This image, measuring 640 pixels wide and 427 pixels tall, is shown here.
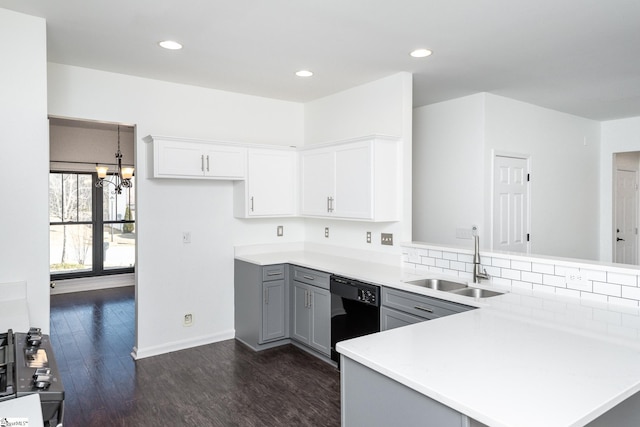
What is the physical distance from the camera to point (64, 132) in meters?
6.79

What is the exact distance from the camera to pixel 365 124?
165 inches

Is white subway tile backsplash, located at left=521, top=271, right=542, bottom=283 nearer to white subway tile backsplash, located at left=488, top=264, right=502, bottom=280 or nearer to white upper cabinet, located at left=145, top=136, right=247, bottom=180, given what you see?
white subway tile backsplash, located at left=488, top=264, right=502, bottom=280

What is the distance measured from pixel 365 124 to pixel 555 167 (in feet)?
9.49

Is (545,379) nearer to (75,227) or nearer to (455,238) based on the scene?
(455,238)

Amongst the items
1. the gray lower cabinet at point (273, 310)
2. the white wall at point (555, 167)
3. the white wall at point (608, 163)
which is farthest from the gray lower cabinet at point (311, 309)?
the white wall at point (608, 163)

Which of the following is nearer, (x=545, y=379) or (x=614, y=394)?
(x=614, y=394)

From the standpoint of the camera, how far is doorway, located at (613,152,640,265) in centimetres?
631

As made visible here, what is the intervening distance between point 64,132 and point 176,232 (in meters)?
4.01

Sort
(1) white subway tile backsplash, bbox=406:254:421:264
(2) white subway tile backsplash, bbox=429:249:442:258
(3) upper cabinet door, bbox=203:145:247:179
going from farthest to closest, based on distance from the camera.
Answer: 1. (3) upper cabinet door, bbox=203:145:247:179
2. (1) white subway tile backsplash, bbox=406:254:421:264
3. (2) white subway tile backsplash, bbox=429:249:442:258

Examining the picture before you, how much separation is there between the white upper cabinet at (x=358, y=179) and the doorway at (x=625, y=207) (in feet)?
14.1

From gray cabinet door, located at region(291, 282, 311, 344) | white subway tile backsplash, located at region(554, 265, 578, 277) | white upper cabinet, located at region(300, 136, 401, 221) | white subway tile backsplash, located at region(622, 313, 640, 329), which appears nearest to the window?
gray cabinet door, located at region(291, 282, 311, 344)

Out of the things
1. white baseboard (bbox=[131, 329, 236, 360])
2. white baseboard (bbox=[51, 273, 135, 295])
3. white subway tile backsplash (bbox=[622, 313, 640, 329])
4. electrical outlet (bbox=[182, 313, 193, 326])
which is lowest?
white baseboard (bbox=[131, 329, 236, 360])

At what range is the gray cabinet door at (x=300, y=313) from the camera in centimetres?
400

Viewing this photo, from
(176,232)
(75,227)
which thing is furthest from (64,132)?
(176,232)
